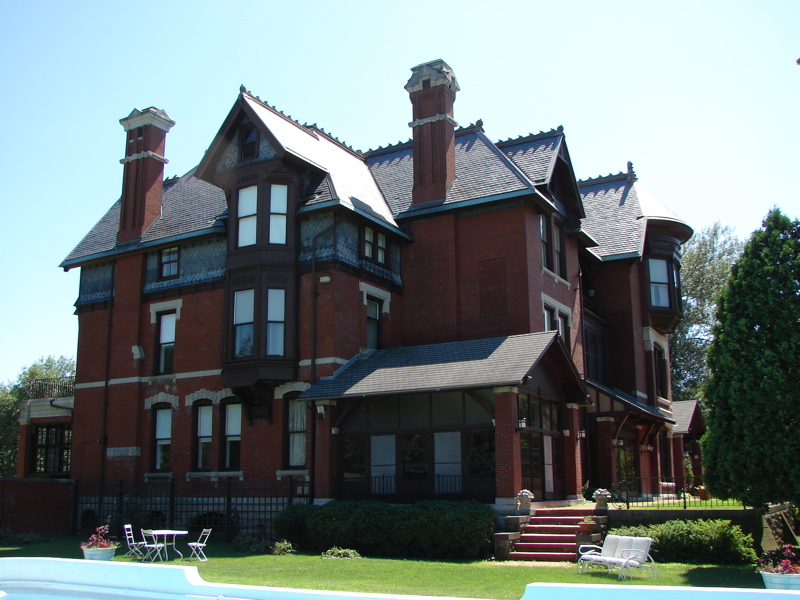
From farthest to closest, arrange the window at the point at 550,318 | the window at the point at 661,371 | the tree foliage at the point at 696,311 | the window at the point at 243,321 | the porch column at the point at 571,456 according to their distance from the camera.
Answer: the tree foliage at the point at 696,311, the window at the point at 661,371, the window at the point at 550,318, the window at the point at 243,321, the porch column at the point at 571,456

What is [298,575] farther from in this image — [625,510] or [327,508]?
[625,510]

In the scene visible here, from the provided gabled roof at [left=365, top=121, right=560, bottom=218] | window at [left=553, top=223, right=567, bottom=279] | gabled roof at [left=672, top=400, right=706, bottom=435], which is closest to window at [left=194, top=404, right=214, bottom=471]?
gabled roof at [left=365, top=121, right=560, bottom=218]

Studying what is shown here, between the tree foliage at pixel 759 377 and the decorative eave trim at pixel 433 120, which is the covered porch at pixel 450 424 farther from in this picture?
the decorative eave trim at pixel 433 120

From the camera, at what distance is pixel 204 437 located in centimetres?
2561

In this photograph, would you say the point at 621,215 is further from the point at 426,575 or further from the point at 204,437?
the point at 426,575

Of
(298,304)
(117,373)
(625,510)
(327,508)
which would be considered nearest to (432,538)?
(327,508)

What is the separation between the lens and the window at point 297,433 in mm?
23406

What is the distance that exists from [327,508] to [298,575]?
454 cm

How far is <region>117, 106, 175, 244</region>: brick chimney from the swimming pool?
17.0m

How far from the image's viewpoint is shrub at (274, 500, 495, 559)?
701 inches

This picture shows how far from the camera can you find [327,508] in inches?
786

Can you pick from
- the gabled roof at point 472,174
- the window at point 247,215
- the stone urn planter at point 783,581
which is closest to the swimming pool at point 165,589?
the stone urn planter at point 783,581

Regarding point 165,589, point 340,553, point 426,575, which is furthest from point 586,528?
point 165,589

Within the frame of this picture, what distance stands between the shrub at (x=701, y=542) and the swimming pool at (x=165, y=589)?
314 inches
